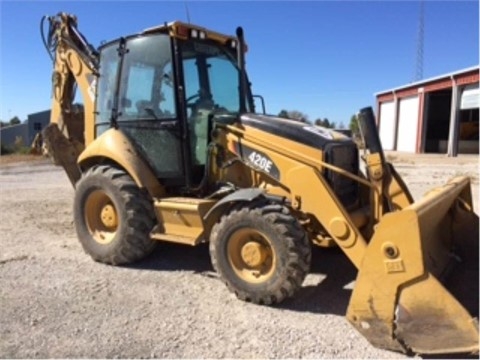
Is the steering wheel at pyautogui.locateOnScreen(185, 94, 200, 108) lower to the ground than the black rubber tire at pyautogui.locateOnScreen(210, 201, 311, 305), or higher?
higher

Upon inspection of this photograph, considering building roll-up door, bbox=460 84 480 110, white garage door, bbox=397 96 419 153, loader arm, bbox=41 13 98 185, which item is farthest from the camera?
white garage door, bbox=397 96 419 153

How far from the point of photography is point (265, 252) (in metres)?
4.26

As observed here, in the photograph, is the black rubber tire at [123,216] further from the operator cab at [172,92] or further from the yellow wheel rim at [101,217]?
the operator cab at [172,92]

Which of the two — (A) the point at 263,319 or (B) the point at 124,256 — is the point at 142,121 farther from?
(A) the point at 263,319

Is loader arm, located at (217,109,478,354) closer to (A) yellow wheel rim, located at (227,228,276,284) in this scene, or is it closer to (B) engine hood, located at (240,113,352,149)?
(B) engine hood, located at (240,113,352,149)

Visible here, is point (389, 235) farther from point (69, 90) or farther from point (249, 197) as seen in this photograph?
point (69, 90)

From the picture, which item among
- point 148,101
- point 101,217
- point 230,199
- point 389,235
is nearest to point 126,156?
point 148,101

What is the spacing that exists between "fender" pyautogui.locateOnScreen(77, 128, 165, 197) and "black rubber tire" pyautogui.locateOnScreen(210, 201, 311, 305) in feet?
3.90

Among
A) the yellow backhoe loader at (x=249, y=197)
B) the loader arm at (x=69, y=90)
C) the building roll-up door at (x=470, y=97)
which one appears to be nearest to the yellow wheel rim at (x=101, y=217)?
the yellow backhoe loader at (x=249, y=197)

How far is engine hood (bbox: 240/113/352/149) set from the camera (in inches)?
180

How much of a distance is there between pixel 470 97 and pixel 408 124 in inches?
280

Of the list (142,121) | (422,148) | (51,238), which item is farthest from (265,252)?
(422,148)

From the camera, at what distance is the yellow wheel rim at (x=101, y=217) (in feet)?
18.2

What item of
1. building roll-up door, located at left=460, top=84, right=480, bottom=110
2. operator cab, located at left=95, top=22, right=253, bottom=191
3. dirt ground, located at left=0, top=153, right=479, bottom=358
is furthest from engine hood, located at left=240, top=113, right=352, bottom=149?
building roll-up door, located at left=460, top=84, right=480, bottom=110
